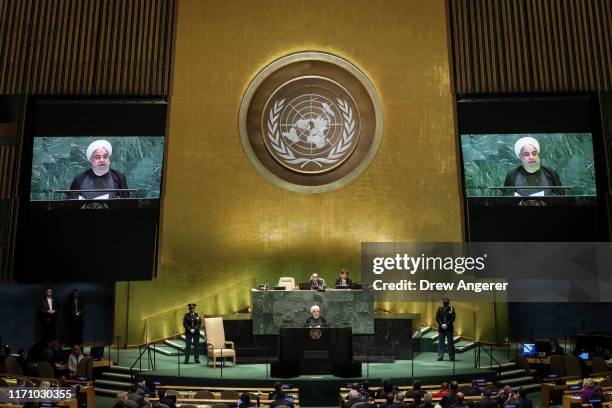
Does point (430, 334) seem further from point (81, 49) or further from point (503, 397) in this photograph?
point (81, 49)

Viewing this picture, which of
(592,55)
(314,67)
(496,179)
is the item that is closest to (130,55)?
(314,67)

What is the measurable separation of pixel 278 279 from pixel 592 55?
749 centimetres

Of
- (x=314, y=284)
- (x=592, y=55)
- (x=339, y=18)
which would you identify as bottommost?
(x=314, y=284)

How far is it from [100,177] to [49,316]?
9.10ft

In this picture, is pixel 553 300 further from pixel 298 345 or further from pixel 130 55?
pixel 130 55

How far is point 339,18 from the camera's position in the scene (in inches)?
658

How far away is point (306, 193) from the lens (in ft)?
55.3

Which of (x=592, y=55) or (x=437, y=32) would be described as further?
(x=437, y=32)

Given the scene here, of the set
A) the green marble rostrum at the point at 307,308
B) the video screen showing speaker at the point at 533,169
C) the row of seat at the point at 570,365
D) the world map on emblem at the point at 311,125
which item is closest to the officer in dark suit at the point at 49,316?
the green marble rostrum at the point at 307,308

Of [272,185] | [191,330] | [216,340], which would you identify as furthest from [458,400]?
[272,185]

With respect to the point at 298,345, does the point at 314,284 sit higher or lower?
higher

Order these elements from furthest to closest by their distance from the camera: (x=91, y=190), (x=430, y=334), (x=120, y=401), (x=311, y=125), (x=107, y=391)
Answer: (x=311, y=125)
(x=430, y=334)
(x=91, y=190)
(x=107, y=391)
(x=120, y=401)

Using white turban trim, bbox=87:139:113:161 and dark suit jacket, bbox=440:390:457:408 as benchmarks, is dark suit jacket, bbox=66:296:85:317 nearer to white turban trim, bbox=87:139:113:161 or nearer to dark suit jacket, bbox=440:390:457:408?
white turban trim, bbox=87:139:113:161

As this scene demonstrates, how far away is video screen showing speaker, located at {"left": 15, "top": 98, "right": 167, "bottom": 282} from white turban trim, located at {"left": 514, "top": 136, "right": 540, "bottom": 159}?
6.57 meters
